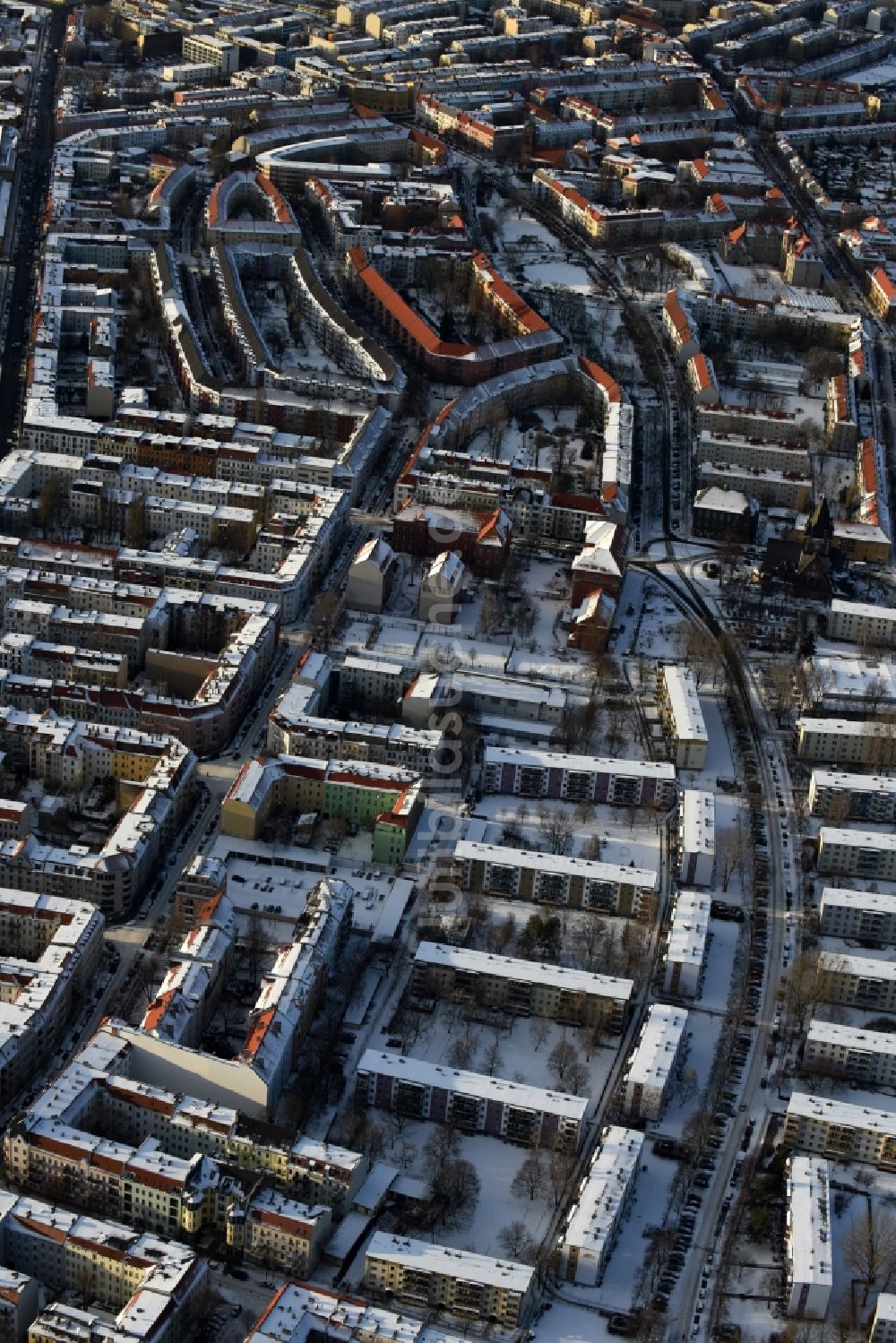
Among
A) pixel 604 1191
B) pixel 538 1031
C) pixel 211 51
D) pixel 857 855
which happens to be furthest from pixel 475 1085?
pixel 211 51

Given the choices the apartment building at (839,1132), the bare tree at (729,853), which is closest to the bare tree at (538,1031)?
the apartment building at (839,1132)

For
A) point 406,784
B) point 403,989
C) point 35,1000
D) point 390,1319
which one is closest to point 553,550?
point 406,784

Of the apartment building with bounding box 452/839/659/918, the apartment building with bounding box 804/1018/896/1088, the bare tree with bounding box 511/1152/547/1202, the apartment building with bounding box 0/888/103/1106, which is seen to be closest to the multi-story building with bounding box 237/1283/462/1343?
the bare tree with bounding box 511/1152/547/1202

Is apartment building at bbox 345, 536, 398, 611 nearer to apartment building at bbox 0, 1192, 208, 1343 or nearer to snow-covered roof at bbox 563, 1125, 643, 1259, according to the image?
snow-covered roof at bbox 563, 1125, 643, 1259

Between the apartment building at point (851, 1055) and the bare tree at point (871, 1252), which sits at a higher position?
the apartment building at point (851, 1055)

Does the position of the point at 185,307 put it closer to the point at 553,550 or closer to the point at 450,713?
the point at 553,550

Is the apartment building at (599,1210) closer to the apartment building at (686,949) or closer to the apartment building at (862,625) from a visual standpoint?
the apartment building at (686,949)
